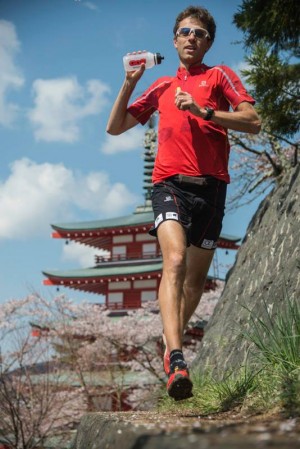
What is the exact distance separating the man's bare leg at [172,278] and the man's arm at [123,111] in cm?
85

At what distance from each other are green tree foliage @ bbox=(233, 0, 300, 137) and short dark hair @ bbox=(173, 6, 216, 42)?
5.32m

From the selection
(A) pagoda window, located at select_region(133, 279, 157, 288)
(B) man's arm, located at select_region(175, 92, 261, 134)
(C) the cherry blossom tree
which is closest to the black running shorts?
(B) man's arm, located at select_region(175, 92, 261, 134)

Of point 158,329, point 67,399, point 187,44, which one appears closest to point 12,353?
point 67,399

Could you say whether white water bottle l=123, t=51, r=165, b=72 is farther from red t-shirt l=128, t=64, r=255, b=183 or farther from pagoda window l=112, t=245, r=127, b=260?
pagoda window l=112, t=245, r=127, b=260

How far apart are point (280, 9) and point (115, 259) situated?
2287 centimetres

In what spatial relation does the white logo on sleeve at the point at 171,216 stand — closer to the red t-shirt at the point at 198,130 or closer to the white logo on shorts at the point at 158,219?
the white logo on shorts at the point at 158,219

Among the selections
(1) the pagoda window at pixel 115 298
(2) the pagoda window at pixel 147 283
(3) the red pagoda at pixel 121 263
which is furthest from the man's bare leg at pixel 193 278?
(1) the pagoda window at pixel 115 298

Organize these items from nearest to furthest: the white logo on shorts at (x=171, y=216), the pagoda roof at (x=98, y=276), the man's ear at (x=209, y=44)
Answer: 1. the white logo on shorts at (x=171, y=216)
2. the man's ear at (x=209, y=44)
3. the pagoda roof at (x=98, y=276)

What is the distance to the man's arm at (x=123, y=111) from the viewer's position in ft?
13.2

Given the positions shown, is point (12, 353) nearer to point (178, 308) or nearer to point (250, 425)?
point (178, 308)

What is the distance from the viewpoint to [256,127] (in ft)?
12.3

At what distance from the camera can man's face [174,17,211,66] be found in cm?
399

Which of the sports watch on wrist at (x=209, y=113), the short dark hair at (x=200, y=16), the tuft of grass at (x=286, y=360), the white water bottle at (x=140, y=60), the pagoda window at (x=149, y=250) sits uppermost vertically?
the pagoda window at (x=149, y=250)

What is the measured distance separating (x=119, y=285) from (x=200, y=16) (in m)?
27.2
